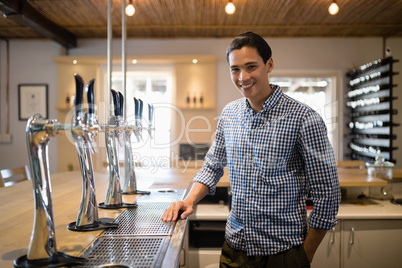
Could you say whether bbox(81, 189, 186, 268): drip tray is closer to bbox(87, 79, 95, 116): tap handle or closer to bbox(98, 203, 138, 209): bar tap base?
bbox(98, 203, 138, 209): bar tap base

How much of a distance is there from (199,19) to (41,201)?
13.2ft

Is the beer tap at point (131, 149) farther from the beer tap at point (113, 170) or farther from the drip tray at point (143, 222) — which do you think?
the drip tray at point (143, 222)

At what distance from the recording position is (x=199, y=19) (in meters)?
4.61

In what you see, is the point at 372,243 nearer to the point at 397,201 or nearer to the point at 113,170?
the point at 397,201

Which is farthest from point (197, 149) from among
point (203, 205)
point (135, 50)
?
point (203, 205)

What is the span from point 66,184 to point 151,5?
8.30ft

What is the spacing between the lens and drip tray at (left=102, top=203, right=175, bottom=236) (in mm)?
1243

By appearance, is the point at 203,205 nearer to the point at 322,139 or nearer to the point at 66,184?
the point at 66,184

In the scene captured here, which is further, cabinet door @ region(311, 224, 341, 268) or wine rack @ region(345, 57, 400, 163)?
wine rack @ region(345, 57, 400, 163)

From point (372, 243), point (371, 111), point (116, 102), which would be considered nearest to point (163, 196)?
point (116, 102)

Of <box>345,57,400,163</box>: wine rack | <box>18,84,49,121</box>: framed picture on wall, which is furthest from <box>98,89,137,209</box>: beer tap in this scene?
<box>18,84,49,121</box>: framed picture on wall

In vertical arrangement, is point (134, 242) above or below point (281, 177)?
below

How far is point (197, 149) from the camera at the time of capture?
5.30 meters

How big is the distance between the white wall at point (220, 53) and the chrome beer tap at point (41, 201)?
4.66 m
